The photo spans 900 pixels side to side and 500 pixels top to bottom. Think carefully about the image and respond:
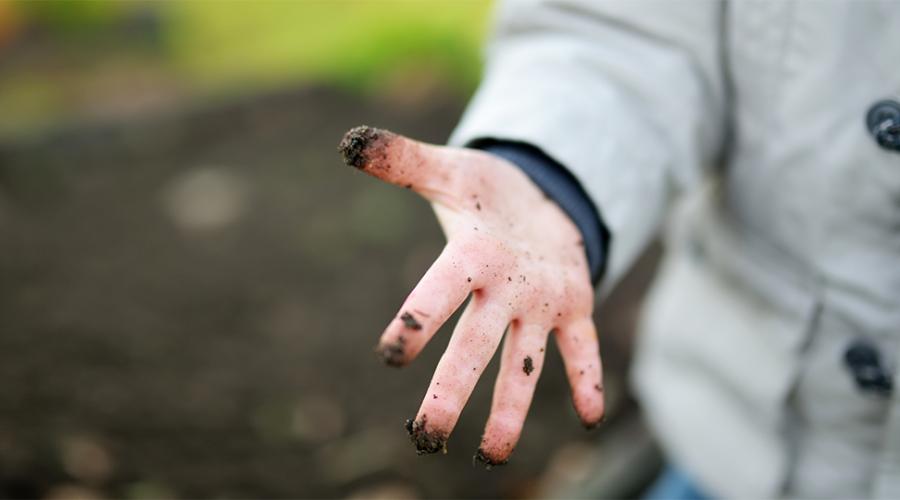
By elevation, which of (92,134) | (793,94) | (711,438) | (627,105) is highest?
(92,134)

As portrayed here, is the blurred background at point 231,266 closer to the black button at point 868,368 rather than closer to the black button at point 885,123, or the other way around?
the black button at point 868,368

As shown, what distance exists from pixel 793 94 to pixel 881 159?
0.13 metres

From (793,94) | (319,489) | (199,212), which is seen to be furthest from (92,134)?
(793,94)

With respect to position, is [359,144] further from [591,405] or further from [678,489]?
[678,489]

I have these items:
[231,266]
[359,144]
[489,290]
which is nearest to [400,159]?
[359,144]

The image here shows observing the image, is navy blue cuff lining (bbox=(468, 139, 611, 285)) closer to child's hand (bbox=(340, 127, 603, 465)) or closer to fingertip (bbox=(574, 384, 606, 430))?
child's hand (bbox=(340, 127, 603, 465))

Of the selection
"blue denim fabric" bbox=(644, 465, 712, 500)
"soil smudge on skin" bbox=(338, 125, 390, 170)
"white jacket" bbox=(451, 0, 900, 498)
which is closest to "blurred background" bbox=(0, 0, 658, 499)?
"blue denim fabric" bbox=(644, 465, 712, 500)

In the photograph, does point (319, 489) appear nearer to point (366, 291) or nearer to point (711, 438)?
point (366, 291)

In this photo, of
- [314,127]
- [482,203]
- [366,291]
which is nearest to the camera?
[482,203]

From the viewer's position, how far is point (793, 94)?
3.22 feet

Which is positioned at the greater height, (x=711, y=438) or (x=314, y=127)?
(x=314, y=127)

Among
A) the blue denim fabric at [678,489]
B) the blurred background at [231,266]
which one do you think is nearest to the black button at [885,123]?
the blue denim fabric at [678,489]

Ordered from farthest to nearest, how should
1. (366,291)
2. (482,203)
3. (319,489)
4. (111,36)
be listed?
1. (111,36)
2. (366,291)
3. (319,489)
4. (482,203)

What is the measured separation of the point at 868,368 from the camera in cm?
100
